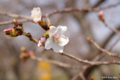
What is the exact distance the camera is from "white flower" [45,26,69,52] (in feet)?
2.13

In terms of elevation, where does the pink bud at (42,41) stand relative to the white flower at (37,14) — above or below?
below

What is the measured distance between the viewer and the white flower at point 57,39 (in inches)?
25.6

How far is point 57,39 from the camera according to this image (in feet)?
2.38

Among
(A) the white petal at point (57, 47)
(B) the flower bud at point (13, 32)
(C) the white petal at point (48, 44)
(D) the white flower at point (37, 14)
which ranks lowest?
(A) the white petal at point (57, 47)

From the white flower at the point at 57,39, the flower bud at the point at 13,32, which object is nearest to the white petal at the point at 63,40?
the white flower at the point at 57,39

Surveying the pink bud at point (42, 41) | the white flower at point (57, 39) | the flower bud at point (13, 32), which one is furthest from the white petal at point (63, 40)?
the flower bud at point (13, 32)

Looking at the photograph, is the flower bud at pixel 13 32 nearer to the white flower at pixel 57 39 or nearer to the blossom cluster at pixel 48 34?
the blossom cluster at pixel 48 34

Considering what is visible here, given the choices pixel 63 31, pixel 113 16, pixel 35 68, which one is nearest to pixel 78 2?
pixel 113 16

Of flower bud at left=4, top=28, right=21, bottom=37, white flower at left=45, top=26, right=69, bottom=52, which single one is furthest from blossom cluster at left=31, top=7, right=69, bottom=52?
flower bud at left=4, top=28, right=21, bottom=37

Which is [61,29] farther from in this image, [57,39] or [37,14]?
[37,14]

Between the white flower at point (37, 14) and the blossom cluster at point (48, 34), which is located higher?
the white flower at point (37, 14)

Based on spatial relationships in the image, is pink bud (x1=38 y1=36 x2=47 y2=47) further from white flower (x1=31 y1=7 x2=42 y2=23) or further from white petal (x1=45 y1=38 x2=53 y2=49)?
white flower (x1=31 y1=7 x2=42 y2=23)

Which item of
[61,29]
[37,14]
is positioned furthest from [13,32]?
[61,29]

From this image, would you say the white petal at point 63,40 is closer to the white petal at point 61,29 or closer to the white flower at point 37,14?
the white petal at point 61,29
